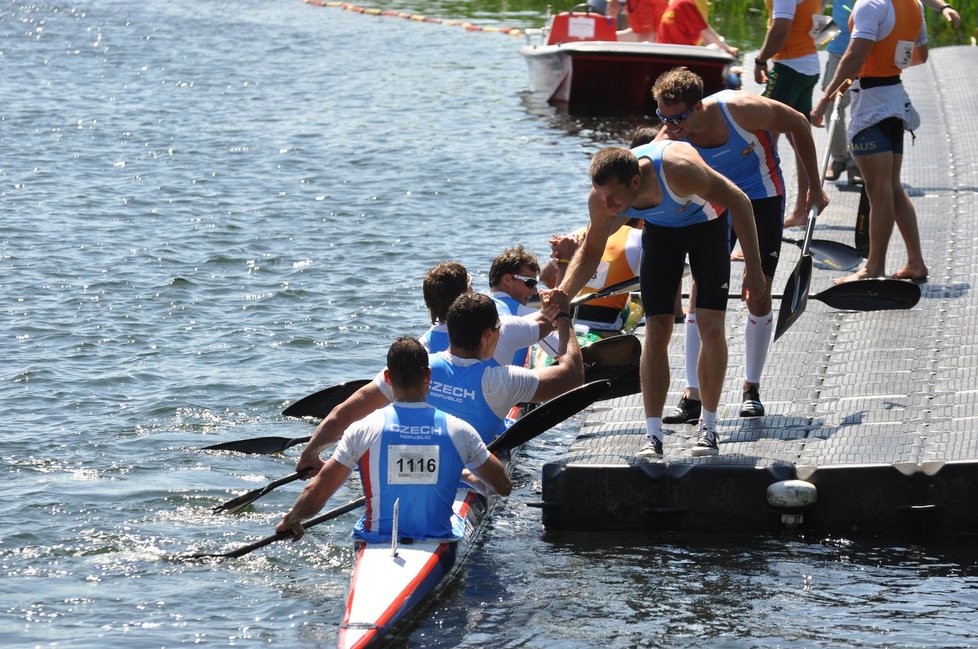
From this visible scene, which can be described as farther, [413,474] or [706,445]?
[706,445]

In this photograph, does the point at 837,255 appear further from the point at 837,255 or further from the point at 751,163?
the point at 751,163

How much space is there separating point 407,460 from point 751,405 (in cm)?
233

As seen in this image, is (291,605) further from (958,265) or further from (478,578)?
(958,265)

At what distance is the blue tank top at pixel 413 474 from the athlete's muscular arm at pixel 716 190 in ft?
5.35

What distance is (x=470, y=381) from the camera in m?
6.95

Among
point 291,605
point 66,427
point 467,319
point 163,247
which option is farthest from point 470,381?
point 163,247

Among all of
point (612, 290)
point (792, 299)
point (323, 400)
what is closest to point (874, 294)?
point (792, 299)

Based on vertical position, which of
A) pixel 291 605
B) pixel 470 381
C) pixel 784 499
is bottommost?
pixel 291 605

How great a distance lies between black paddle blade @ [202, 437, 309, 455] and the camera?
8.22 metres

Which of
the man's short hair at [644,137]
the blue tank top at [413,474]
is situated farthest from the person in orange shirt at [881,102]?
the blue tank top at [413,474]

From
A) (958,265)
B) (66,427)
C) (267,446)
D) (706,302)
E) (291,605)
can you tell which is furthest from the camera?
(958,265)

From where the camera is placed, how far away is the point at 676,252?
23.1ft

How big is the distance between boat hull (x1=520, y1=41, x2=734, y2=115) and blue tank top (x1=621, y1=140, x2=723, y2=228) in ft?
43.3

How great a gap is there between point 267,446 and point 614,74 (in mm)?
13849
